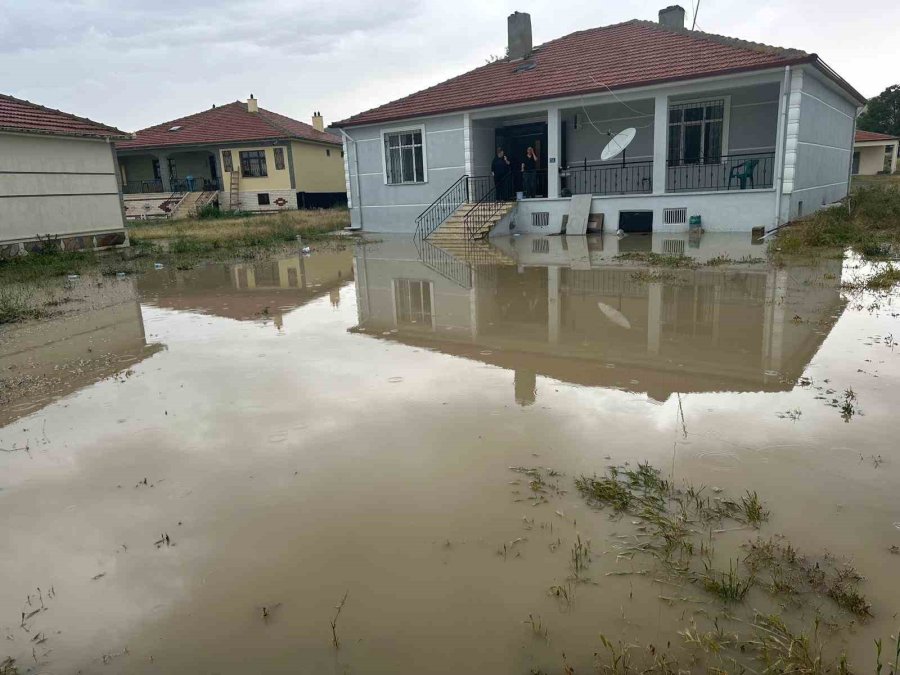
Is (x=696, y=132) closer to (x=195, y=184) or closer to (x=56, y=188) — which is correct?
(x=56, y=188)

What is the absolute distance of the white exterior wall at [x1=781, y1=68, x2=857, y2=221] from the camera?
15.1m

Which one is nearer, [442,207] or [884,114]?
[442,207]

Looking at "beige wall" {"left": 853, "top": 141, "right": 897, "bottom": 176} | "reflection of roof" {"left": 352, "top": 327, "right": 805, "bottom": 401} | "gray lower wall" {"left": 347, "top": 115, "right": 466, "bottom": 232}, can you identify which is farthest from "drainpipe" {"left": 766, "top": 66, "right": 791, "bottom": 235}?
"beige wall" {"left": 853, "top": 141, "right": 897, "bottom": 176}

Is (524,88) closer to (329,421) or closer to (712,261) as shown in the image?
(712,261)

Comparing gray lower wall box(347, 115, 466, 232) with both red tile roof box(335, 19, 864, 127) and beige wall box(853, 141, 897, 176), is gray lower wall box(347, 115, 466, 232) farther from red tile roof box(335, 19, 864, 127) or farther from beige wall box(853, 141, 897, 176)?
beige wall box(853, 141, 897, 176)

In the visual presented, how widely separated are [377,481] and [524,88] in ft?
57.5

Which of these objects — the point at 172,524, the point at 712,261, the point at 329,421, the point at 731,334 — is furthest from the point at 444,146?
the point at 172,524

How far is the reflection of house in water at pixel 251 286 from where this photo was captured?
910 centimetres

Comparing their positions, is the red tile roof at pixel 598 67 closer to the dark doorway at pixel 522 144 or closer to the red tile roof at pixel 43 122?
the dark doorway at pixel 522 144

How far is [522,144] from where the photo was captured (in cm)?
2116

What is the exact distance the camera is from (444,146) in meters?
20.1

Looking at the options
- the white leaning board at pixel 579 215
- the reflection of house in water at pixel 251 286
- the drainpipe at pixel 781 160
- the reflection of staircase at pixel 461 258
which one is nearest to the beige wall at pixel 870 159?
the drainpipe at pixel 781 160

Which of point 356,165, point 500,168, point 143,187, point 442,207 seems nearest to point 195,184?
point 143,187

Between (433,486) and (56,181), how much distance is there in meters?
16.6
